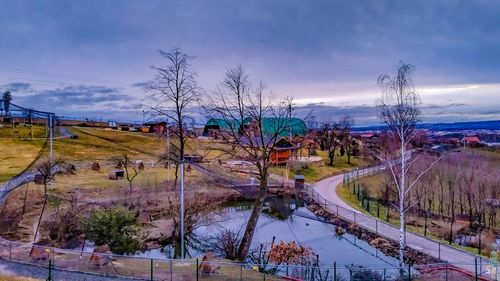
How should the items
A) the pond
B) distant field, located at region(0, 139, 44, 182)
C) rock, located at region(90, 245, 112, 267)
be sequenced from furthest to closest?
distant field, located at region(0, 139, 44, 182) → the pond → rock, located at region(90, 245, 112, 267)

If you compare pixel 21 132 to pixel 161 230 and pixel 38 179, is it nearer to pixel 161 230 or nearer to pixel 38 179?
pixel 38 179

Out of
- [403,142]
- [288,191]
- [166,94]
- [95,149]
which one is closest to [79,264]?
[166,94]

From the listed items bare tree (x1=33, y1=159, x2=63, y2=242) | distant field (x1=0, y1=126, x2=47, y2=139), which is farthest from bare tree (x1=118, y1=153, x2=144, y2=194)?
distant field (x1=0, y1=126, x2=47, y2=139)

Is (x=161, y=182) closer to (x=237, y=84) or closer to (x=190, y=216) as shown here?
(x=190, y=216)

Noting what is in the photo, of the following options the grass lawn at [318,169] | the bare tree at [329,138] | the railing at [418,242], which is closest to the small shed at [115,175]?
the railing at [418,242]

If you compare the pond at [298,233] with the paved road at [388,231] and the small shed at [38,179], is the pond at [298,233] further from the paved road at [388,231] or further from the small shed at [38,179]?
the small shed at [38,179]

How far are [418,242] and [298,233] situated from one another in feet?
29.2

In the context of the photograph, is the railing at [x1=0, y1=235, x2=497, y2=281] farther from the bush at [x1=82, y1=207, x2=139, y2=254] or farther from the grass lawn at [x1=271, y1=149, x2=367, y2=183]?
the grass lawn at [x1=271, y1=149, x2=367, y2=183]

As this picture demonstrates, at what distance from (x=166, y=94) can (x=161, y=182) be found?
22874 millimetres

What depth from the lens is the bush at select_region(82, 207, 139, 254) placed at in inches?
957

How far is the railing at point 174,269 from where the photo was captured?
18172 mm

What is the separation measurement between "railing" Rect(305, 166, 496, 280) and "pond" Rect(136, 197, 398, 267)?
1.69 metres

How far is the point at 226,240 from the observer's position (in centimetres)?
2567

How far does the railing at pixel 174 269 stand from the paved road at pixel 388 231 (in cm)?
175
